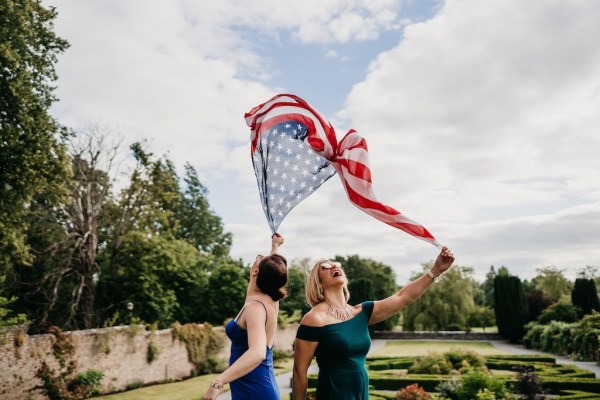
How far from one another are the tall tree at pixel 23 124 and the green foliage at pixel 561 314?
96.2 ft

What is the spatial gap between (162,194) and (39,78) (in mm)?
10111

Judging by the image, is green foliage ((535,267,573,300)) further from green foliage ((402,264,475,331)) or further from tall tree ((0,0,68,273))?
tall tree ((0,0,68,273))

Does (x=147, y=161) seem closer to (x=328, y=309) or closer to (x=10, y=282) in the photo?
(x=10, y=282)

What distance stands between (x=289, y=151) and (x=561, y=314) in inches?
1282

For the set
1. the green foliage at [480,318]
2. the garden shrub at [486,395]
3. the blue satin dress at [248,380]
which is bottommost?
the garden shrub at [486,395]

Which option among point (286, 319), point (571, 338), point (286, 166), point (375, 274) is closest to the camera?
point (286, 166)

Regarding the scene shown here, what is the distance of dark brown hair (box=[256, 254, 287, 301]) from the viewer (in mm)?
3246

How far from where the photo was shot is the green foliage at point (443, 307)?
38.8m

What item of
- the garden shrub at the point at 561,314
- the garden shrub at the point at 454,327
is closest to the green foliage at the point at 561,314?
the garden shrub at the point at 561,314

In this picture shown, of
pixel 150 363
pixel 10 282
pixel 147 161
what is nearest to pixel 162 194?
pixel 147 161

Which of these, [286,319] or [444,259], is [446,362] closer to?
[286,319]

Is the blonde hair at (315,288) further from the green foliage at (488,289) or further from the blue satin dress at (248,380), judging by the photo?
the green foliage at (488,289)

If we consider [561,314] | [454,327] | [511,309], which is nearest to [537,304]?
[511,309]

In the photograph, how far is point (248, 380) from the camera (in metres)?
3.13
